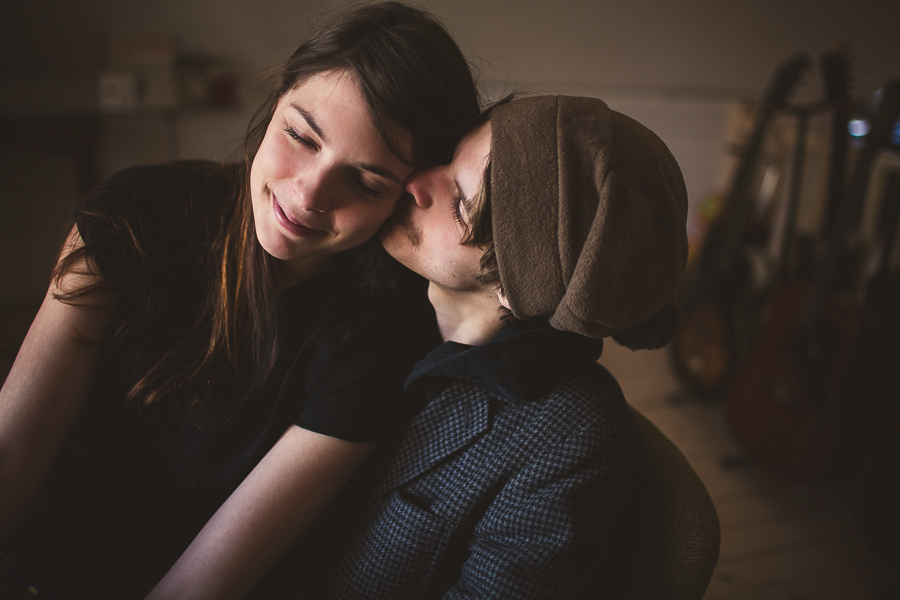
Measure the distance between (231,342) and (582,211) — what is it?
2.00 ft

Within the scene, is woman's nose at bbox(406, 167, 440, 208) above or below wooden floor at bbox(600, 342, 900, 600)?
above

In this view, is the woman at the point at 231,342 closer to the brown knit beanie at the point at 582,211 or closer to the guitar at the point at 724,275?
the brown knit beanie at the point at 582,211

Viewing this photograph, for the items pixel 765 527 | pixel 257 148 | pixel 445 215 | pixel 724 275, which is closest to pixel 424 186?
pixel 445 215

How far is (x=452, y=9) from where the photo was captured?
10.0 ft

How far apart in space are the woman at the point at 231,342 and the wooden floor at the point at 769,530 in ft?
4.63

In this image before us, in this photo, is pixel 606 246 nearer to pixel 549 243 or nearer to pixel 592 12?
pixel 549 243

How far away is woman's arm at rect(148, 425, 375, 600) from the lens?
81cm

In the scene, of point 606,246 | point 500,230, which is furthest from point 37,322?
point 606,246

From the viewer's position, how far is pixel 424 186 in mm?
849

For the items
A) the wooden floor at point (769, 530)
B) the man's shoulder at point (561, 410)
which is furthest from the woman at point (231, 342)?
the wooden floor at point (769, 530)

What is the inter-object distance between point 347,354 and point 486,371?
0.77 ft

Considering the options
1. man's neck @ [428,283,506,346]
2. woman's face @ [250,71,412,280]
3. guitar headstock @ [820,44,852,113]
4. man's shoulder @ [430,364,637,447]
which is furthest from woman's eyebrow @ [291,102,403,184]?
guitar headstock @ [820,44,852,113]

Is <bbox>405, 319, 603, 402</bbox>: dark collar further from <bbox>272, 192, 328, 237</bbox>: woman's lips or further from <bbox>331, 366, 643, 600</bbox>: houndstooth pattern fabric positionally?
<bbox>272, 192, 328, 237</bbox>: woman's lips

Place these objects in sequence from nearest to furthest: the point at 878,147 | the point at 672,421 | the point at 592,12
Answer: the point at 878,147 → the point at 672,421 → the point at 592,12
